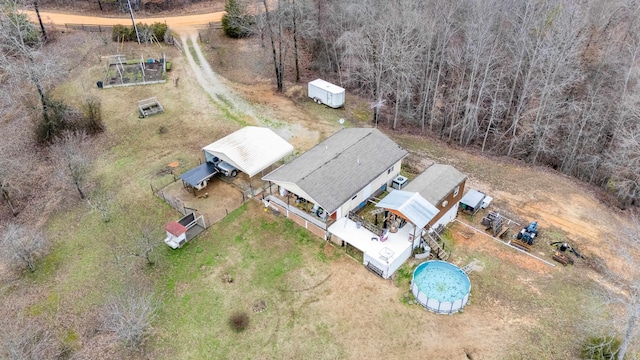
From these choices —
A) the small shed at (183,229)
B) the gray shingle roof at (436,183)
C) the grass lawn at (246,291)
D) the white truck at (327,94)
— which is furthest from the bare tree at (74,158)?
the gray shingle roof at (436,183)

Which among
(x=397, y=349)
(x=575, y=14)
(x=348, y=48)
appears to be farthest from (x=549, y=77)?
(x=397, y=349)

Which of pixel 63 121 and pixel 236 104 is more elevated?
pixel 63 121

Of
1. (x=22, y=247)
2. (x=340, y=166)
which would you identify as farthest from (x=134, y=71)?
(x=340, y=166)

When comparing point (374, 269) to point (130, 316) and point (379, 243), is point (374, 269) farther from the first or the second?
point (130, 316)

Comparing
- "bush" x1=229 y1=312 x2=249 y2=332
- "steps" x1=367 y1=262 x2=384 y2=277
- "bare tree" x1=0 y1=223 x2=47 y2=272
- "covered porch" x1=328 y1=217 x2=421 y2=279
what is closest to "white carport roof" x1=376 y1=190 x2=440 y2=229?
"covered porch" x1=328 y1=217 x2=421 y2=279

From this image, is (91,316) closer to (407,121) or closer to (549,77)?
(407,121)

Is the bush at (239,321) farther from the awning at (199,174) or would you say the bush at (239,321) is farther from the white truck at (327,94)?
the white truck at (327,94)
